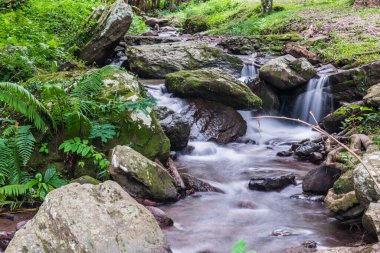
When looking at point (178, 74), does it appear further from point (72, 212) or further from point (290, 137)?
point (72, 212)

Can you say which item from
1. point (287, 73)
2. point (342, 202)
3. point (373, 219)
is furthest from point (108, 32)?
point (373, 219)

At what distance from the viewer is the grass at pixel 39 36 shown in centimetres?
784

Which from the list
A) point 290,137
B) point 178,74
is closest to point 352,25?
point 290,137

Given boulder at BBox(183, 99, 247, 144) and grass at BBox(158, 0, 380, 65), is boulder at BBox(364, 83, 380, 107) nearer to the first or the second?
boulder at BBox(183, 99, 247, 144)

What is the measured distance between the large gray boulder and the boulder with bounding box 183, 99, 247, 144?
5.20m

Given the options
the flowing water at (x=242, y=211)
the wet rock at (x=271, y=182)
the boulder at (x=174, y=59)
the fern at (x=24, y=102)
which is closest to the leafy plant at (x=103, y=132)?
the fern at (x=24, y=102)

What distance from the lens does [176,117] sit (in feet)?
25.9

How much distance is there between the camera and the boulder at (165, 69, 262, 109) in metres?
9.42

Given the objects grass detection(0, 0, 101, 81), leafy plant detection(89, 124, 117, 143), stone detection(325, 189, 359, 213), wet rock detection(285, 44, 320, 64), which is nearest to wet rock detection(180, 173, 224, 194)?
leafy plant detection(89, 124, 117, 143)

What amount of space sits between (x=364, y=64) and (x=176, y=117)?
5.22 m

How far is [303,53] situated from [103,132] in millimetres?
8335

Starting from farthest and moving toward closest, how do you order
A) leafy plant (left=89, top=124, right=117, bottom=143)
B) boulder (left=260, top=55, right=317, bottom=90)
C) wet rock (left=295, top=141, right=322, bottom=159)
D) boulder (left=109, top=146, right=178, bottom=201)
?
1. boulder (left=260, top=55, right=317, bottom=90)
2. wet rock (left=295, top=141, right=322, bottom=159)
3. leafy plant (left=89, top=124, right=117, bottom=143)
4. boulder (left=109, top=146, right=178, bottom=201)

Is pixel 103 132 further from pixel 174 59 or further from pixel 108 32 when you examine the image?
pixel 174 59

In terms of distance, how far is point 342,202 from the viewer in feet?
16.6
